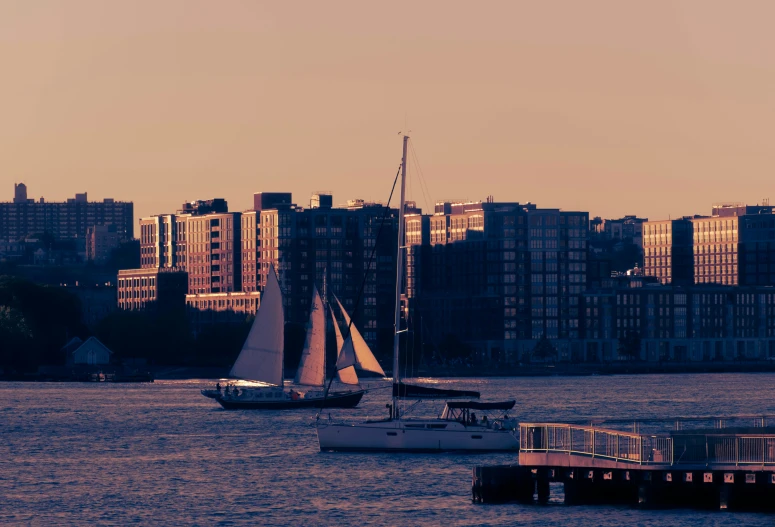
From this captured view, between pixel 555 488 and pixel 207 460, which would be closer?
pixel 555 488

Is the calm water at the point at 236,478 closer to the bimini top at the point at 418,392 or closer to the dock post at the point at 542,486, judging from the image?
the dock post at the point at 542,486

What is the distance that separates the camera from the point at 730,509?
217 ft

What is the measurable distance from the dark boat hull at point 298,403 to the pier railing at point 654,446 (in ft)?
218

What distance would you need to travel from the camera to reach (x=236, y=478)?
291 ft

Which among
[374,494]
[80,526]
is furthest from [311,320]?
[80,526]

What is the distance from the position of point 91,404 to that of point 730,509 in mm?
111318

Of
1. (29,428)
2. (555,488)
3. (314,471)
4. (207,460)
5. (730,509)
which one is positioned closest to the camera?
(730,509)

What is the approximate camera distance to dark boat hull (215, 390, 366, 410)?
141875 mm

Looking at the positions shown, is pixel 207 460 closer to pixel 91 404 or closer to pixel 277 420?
pixel 277 420

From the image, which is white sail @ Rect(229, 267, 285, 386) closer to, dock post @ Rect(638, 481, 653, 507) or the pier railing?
the pier railing

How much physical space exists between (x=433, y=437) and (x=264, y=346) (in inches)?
1780

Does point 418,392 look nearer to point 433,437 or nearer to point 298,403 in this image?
point 433,437

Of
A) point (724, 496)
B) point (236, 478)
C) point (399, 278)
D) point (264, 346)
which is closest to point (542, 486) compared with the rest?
point (724, 496)

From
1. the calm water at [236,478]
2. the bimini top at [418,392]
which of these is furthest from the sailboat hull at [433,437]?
the bimini top at [418,392]
